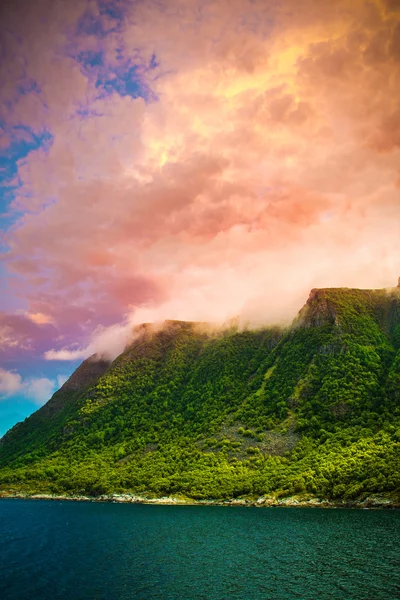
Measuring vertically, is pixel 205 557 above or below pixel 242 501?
above

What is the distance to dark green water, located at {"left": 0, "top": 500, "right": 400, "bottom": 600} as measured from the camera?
5003 cm

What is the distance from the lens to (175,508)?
13875 cm

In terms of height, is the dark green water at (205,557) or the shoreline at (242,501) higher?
the dark green water at (205,557)

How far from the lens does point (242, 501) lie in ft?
467

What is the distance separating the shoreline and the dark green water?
375 inches

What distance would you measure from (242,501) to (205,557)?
263 ft

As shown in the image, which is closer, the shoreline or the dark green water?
the dark green water

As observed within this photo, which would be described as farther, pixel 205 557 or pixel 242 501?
pixel 242 501

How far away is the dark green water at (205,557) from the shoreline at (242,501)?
954 cm

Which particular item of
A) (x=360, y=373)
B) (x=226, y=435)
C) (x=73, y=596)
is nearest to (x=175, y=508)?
(x=226, y=435)

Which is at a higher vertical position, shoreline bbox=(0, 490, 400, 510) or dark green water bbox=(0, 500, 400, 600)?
dark green water bbox=(0, 500, 400, 600)

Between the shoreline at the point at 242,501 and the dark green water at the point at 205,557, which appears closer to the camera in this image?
the dark green water at the point at 205,557

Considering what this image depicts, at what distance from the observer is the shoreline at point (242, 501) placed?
11706cm

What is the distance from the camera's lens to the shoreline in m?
117
